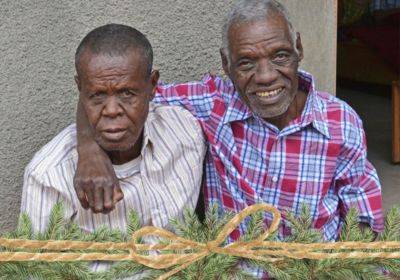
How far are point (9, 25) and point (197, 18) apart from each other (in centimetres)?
76

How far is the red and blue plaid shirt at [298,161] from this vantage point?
2207 millimetres

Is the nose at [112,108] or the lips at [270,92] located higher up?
the nose at [112,108]

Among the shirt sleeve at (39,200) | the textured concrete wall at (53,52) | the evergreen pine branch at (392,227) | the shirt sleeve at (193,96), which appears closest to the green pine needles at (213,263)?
the evergreen pine branch at (392,227)

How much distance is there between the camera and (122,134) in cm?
194

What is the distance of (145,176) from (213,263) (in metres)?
0.52

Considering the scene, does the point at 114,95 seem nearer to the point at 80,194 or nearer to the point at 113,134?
the point at 113,134

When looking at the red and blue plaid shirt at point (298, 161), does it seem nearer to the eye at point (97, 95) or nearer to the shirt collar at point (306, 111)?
the shirt collar at point (306, 111)

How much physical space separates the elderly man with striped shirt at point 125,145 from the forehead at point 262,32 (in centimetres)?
29

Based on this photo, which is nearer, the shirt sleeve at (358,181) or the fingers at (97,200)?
the fingers at (97,200)

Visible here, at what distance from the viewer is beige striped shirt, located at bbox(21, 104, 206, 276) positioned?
6.56 feet

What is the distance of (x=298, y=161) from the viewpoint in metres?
2.22

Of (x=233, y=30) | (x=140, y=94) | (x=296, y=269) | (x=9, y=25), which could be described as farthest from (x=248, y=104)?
(x=9, y=25)

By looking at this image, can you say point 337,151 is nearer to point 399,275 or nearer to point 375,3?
point 399,275

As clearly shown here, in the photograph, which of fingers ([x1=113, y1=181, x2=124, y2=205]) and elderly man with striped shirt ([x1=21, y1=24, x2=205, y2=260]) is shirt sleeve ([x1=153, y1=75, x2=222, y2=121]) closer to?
elderly man with striped shirt ([x1=21, y1=24, x2=205, y2=260])
